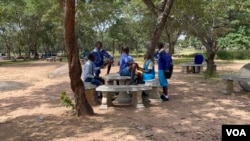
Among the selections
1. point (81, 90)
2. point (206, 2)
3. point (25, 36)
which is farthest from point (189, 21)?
point (25, 36)

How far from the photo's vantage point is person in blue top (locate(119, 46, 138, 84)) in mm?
9008

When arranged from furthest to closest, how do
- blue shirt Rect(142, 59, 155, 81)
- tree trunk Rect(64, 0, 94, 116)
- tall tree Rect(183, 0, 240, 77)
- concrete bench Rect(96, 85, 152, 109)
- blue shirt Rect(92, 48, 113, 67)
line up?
tall tree Rect(183, 0, 240, 77) < blue shirt Rect(92, 48, 113, 67) < blue shirt Rect(142, 59, 155, 81) < concrete bench Rect(96, 85, 152, 109) < tree trunk Rect(64, 0, 94, 116)

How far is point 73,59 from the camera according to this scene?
677 centimetres

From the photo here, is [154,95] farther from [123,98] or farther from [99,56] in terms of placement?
[99,56]

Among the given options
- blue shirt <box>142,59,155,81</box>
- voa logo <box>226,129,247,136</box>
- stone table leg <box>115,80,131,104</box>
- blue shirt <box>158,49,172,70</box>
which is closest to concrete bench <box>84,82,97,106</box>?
stone table leg <box>115,80,131,104</box>

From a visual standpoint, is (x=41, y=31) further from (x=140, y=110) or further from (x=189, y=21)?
(x=140, y=110)

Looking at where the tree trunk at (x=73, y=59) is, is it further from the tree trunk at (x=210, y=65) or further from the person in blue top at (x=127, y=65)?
the tree trunk at (x=210, y=65)

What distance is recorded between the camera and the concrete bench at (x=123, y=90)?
26.0 feet

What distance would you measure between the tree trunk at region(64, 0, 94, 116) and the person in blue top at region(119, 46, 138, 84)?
7.43 feet

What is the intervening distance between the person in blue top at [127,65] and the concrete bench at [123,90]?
89 centimetres

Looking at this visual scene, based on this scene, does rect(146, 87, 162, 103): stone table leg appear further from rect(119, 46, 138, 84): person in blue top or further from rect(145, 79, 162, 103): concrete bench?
rect(119, 46, 138, 84): person in blue top

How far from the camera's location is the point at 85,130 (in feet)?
19.9

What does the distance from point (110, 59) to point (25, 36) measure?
133 ft

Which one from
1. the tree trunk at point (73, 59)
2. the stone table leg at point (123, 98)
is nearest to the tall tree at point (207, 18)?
the stone table leg at point (123, 98)
